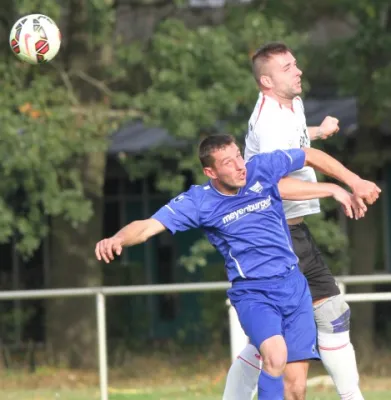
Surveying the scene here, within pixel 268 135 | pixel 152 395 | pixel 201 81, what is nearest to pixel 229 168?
pixel 268 135

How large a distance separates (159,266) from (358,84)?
7.42m

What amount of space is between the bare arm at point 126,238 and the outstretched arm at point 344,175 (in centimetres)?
99

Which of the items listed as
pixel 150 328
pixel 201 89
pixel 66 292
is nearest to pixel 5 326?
pixel 150 328

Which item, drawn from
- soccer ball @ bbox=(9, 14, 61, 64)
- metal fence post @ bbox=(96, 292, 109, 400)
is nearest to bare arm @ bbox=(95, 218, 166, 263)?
soccer ball @ bbox=(9, 14, 61, 64)

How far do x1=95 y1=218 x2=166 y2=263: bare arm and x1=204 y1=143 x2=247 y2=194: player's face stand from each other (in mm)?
453

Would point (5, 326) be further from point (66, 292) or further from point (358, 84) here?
point (66, 292)

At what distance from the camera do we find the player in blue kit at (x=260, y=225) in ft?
23.4

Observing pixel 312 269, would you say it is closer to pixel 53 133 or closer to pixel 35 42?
pixel 35 42

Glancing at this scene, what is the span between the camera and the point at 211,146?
23.7 feet

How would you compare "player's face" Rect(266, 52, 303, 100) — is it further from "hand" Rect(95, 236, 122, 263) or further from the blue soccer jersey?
"hand" Rect(95, 236, 122, 263)

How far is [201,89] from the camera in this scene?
14.3 meters

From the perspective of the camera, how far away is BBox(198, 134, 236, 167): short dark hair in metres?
7.19

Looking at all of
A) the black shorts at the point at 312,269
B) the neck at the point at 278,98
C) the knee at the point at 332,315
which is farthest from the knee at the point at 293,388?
the neck at the point at 278,98

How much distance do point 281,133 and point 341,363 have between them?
1.48m
